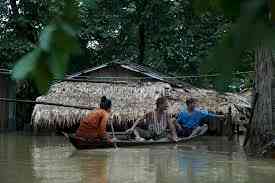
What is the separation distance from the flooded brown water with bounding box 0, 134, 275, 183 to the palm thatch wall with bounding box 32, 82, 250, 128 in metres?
6.25

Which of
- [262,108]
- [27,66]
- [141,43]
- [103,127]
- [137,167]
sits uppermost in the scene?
→ [141,43]

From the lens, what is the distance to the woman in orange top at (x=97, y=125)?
432 inches

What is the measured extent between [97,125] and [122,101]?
24.3ft

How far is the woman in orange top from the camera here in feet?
36.0

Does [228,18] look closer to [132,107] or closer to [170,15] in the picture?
[132,107]

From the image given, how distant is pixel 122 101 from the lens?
18.4 metres

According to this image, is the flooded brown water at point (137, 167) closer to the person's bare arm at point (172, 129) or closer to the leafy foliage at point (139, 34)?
the person's bare arm at point (172, 129)

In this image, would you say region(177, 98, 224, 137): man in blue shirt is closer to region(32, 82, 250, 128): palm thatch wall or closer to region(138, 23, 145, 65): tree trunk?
region(32, 82, 250, 128): palm thatch wall

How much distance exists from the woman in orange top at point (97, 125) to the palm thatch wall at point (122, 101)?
6.61 meters

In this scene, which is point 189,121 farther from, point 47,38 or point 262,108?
point 47,38

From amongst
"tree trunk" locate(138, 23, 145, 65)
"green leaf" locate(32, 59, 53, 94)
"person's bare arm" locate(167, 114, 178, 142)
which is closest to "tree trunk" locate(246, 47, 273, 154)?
"person's bare arm" locate(167, 114, 178, 142)

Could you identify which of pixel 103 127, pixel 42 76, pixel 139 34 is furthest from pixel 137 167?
pixel 139 34

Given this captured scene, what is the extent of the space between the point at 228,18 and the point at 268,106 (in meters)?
10.0

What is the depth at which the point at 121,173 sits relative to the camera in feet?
26.5
